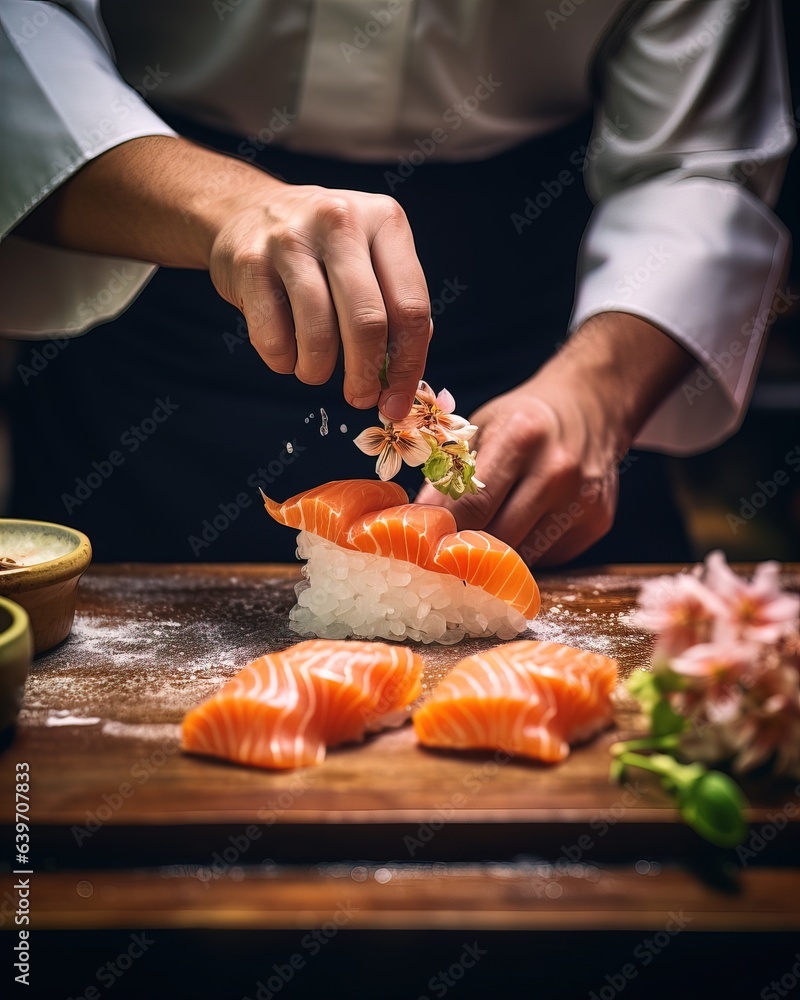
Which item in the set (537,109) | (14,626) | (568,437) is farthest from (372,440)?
(537,109)

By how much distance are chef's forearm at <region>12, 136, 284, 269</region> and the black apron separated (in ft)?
1.08

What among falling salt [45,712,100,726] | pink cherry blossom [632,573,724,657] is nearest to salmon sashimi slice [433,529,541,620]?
pink cherry blossom [632,573,724,657]

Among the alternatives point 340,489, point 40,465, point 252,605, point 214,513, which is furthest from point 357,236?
point 40,465

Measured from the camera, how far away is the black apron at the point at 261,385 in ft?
7.21

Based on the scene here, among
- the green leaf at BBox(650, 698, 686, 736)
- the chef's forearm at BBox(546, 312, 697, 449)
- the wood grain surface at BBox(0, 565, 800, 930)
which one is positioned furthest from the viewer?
the chef's forearm at BBox(546, 312, 697, 449)

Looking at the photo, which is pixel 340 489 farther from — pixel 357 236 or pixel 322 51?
pixel 322 51

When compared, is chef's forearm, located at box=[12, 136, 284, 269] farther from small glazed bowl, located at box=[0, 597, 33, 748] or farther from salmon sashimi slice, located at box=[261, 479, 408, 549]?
small glazed bowl, located at box=[0, 597, 33, 748]

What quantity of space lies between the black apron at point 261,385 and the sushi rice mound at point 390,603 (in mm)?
571

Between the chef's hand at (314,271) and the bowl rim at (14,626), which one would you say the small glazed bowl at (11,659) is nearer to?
the bowl rim at (14,626)

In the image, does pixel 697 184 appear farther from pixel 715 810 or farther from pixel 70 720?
pixel 70 720

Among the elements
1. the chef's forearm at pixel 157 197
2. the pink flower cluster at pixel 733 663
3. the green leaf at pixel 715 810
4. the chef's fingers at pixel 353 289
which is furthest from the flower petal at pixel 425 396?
the green leaf at pixel 715 810

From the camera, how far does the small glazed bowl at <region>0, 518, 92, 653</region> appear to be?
1.45 meters

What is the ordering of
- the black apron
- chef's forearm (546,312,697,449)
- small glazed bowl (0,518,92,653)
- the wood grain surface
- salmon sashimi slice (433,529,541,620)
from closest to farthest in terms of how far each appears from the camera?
1. the wood grain surface
2. small glazed bowl (0,518,92,653)
3. salmon sashimi slice (433,529,541,620)
4. chef's forearm (546,312,697,449)
5. the black apron

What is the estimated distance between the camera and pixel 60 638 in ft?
5.21
